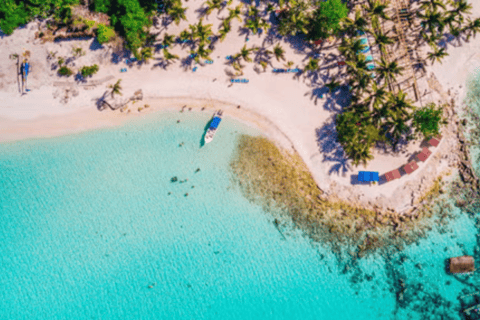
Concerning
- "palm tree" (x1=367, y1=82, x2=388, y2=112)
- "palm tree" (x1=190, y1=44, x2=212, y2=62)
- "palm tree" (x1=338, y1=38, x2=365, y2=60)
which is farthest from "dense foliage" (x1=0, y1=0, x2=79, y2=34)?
"palm tree" (x1=367, y1=82, x2=388, y2=112)

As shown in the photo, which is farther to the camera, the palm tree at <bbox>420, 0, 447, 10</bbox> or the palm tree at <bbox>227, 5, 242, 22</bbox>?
the palm tree at <bbox>227, 5, 242, 22</bbox>

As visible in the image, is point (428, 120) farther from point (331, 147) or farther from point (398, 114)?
point (331, 147)

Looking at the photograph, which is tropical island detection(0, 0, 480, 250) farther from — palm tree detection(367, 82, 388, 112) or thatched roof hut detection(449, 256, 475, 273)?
thatched roof hut detection(449, 256, 475, 273)

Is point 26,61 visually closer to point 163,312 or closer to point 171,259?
point 171,259

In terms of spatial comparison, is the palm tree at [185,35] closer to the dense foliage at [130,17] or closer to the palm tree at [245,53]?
the dense foliage at [130,17]

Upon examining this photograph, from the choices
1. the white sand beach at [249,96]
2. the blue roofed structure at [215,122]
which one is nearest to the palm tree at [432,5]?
the white sand beach at [249,96]

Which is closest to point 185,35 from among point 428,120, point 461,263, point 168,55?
point 168,55
